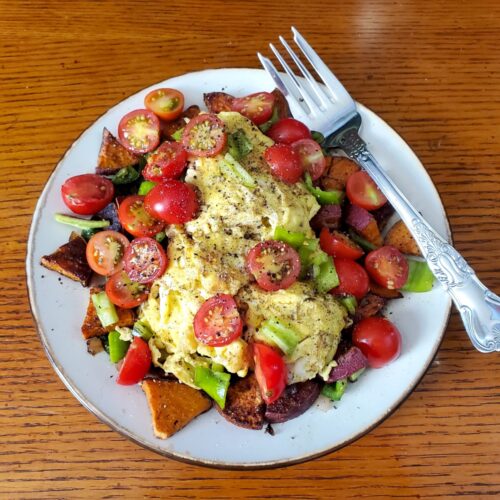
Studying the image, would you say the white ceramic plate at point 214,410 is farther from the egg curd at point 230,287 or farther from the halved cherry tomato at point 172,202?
the halved cherry tomato at point 172,202

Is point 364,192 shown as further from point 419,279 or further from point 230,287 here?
point 230,287

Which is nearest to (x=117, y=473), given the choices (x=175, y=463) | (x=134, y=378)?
(x=175, y=463)

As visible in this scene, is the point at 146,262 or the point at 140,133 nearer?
the point at 146,262

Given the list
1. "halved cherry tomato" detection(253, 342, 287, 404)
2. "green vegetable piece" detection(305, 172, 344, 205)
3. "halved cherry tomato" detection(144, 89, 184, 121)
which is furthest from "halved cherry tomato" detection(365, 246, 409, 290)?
"halved cherry tomato" detection(144, 89, 184, 121)

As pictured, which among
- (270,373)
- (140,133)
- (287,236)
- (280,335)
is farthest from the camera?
(140,133)

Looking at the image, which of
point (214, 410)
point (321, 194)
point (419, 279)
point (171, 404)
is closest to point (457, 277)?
point (419, 279)

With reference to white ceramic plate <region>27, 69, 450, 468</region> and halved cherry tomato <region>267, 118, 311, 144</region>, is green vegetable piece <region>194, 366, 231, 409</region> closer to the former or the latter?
white ceramic plate <region>27, 69, 450, 468</region>
